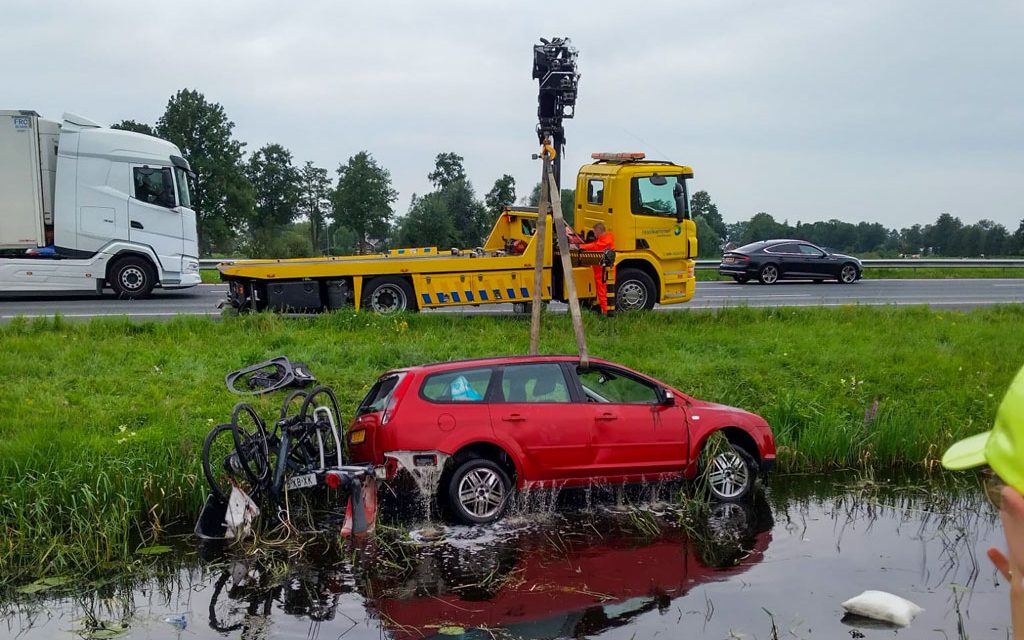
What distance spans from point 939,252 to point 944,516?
201 ft

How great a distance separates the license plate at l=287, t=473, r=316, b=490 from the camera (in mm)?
8289

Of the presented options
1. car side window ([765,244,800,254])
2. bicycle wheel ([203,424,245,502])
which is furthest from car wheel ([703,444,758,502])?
car side window ([765,244,800,254])

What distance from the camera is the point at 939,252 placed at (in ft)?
214

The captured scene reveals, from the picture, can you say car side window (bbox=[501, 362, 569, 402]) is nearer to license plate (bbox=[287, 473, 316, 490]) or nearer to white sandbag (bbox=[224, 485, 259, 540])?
license plate (bbox=[287, 473, 316, 490])

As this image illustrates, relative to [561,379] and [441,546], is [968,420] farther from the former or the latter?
[441,546]

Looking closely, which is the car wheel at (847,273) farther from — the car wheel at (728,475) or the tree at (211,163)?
the tree at (211,163)

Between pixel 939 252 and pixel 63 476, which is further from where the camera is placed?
pixel 939 252

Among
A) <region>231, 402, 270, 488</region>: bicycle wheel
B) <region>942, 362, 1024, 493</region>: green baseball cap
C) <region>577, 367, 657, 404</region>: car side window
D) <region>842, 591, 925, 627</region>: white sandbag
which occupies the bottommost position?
<region>842, 591, 925, 627</region>: white sandbag

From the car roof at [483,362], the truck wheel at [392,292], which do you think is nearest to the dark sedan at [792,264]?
the truck wheel at [392,292]

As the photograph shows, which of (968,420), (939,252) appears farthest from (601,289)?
(939,252)

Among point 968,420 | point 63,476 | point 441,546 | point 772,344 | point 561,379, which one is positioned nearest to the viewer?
Result: point 441,546

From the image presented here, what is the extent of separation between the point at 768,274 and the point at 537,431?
22.4 m

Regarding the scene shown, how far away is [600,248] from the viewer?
55.0 ft

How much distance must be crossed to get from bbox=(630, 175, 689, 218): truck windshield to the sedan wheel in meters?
14.2
